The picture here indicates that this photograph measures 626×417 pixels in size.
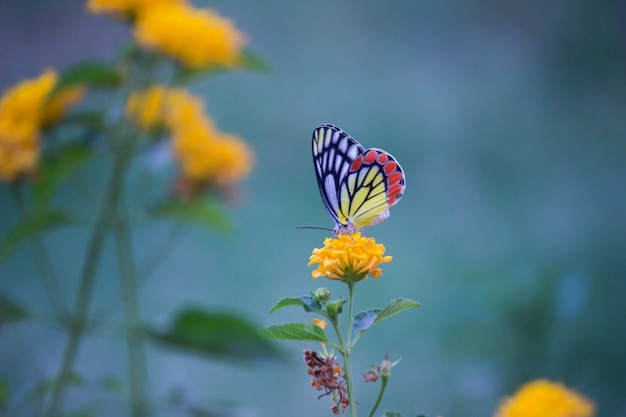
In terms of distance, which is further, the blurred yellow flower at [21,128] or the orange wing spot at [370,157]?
the blurred yellow flower at [21,128]

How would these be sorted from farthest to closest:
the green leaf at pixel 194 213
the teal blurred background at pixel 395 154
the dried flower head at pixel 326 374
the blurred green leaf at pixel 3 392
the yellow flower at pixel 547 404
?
1. the teal blurred background at pixel 395 154
2. the green leaf at pixel 194 213
3. the blurred green leaf at pixel 3 392
4. the yellow flower at pixel 547 404
5. the dried flower head at pixel 326 374

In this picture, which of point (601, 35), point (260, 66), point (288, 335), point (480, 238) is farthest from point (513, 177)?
point (288, 335)

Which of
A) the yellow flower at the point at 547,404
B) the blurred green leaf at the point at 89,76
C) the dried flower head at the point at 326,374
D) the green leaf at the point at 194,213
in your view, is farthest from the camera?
the green leaf at the point at 194,213

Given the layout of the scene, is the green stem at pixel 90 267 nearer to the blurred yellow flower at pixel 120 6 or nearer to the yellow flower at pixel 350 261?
the blurred yellow flower at pixel 120 6

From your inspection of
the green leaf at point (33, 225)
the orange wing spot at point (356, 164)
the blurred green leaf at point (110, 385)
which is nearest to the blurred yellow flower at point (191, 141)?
the green leaf at point (33, 225)

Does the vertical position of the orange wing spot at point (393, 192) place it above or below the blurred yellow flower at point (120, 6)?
below

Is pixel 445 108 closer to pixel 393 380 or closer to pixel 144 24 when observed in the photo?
pixel 393 380

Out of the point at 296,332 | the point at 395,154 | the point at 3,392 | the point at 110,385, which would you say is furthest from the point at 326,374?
the point at 395,154
